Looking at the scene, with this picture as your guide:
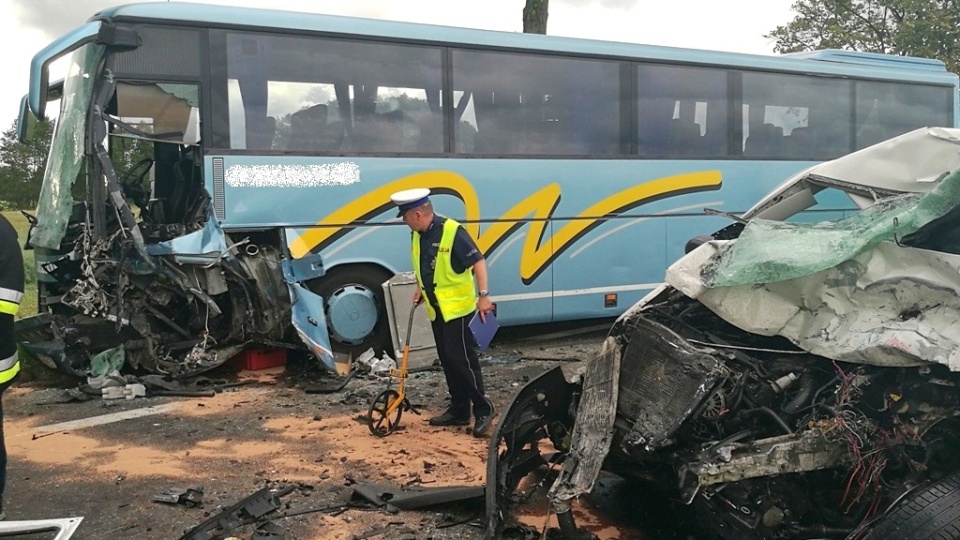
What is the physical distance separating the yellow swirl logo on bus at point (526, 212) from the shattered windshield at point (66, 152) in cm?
195

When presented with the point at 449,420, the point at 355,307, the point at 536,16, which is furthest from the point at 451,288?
the point at 536,16

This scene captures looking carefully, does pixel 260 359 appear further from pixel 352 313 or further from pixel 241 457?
pixel 241 457

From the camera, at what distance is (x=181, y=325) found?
729cm

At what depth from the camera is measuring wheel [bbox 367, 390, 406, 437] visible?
5.73 meters

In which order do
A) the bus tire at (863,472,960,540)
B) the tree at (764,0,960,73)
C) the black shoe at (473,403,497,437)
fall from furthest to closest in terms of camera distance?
the tree at (764,0,960,73) < the black shoe at (473,403,497,437) < the bus tire at (863,472,960,540)

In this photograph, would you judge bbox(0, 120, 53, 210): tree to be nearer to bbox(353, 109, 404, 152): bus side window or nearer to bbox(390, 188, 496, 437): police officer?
bbox(353, 109, 404, 152): bus side window

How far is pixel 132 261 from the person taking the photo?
6.96 m

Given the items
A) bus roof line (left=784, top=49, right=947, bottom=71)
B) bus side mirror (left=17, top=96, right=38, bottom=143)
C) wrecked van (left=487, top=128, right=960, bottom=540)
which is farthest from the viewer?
bus roof line (left=784, top=49, right=947, bottom=71)

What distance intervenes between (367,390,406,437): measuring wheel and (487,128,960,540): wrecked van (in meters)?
1.76

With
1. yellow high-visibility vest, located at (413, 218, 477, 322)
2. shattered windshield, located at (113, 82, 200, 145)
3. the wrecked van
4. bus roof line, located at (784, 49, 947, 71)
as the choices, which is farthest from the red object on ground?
bus roof line, located at (784, 49, 947, 71)

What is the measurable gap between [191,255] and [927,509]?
5.74 m

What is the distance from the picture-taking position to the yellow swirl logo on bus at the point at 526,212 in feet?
24.8

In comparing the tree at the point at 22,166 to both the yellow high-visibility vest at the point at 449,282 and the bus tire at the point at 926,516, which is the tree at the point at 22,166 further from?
the bus tire at the point at 926,516

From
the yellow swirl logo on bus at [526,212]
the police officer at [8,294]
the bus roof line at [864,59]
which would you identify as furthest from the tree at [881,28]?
the police officer at [8,294]
